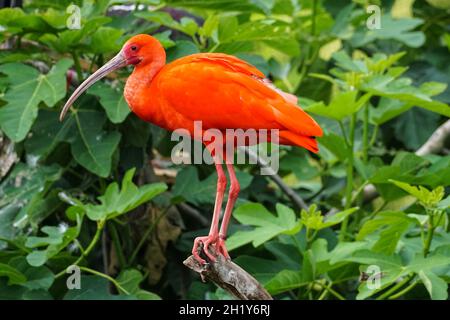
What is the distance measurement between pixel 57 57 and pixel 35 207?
2.38 feet

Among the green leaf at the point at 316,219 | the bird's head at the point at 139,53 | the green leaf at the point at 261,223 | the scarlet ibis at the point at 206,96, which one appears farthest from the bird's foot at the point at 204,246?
the green leaf at the point at 316,219

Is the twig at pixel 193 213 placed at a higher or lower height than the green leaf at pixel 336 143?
lower

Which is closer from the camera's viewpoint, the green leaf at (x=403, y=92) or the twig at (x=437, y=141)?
the green leaf at (x=403, y=92)

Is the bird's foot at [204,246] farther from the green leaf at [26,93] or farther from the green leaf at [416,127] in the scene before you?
the green leaf at [416,127]

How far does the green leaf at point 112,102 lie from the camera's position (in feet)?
15.6

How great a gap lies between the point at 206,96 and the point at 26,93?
165 centimetres

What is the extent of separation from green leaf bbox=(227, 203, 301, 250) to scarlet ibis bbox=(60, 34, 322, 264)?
113 cm

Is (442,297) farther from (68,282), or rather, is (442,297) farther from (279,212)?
(68,282)

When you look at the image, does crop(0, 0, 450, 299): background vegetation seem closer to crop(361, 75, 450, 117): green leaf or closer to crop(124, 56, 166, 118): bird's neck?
crop(361, 75, 450, 117): green leaf

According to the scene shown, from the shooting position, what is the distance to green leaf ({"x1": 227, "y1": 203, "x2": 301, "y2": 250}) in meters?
4.45

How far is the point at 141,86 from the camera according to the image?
3340 millimetres

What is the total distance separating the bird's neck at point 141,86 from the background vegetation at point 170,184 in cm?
122

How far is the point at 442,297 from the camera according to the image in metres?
4.05

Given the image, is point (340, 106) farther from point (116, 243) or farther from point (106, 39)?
point (116, 243)
